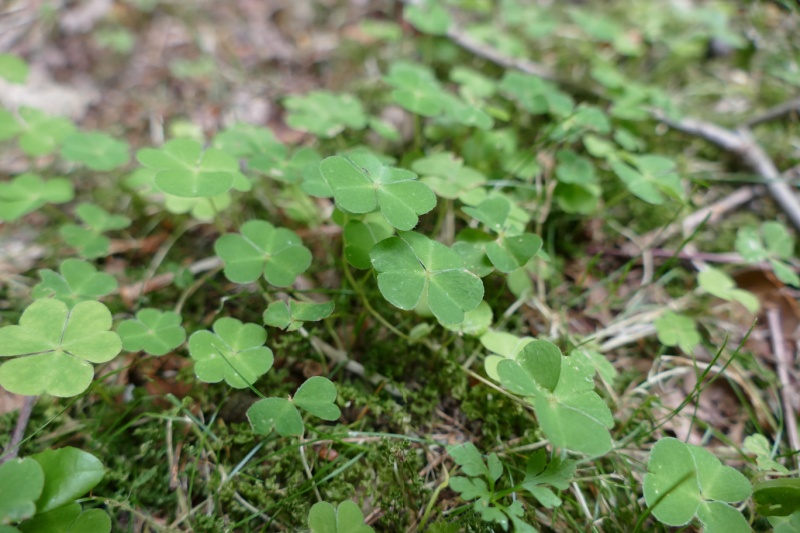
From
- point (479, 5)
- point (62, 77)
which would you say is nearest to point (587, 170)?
point (479, 5)

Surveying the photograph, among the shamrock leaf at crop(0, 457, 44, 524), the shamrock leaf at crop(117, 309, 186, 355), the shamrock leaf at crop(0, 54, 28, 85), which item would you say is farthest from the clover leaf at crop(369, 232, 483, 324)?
the shamrock leaf at crop(0, 54, 28, 85)

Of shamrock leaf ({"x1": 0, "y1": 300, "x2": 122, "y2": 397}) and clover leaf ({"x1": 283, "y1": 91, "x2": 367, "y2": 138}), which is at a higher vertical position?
clover leaf ({"x1": 283, "y1": 91, "x2": 367, "y2": 138})

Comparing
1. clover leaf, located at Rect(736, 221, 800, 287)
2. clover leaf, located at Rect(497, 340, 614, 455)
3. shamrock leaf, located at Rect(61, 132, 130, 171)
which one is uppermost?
clover leaf, located at Rect(736, 221, 800, 287)

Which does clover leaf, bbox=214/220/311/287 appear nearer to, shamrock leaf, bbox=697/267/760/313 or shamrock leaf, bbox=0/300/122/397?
shamrock leaf, bbox=0/300/122/397

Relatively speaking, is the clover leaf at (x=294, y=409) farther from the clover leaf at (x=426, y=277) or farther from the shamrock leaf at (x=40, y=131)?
the shamrock leaf at (x=40, y=131)

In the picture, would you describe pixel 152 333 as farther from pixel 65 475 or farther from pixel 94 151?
pixel 94 151

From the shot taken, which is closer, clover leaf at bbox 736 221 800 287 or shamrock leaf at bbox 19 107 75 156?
clover leaf at bbox 736 221 800 287
